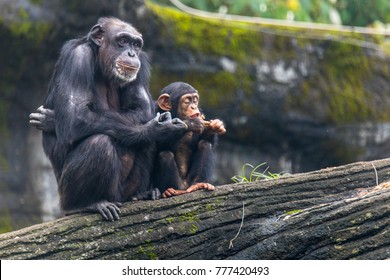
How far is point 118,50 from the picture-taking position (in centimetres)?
928

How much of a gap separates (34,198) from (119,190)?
20.4 feet

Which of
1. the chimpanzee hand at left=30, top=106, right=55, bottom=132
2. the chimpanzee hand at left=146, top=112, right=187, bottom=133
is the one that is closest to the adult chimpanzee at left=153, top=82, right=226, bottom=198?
the chimpanzee hand at left=146, top=112, right=187, bottom=133

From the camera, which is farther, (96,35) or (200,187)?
(96,35)

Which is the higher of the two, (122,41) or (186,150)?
(122,41)

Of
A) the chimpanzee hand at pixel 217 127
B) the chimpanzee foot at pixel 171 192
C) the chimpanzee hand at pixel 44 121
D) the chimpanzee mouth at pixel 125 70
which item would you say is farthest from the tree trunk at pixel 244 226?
the chimpanzee mouth at pixel 125 70

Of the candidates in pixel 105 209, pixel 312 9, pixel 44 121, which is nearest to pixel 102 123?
pixel 44 121

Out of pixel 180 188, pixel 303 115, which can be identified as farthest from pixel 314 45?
pixel 180 188

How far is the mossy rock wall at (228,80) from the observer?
1426 centimetres

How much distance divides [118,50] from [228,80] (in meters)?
6.03

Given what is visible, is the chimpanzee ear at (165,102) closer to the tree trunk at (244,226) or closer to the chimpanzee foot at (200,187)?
the chimpanzee foot at (200,187)

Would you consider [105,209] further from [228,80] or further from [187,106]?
[228,80]

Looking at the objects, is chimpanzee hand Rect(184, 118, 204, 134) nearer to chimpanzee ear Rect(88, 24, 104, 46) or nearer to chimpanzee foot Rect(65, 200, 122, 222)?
chimpanzee foot Rect(65, 200, 122, 222)

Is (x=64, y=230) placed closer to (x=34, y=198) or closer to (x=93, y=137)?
(x=93, y=137)
